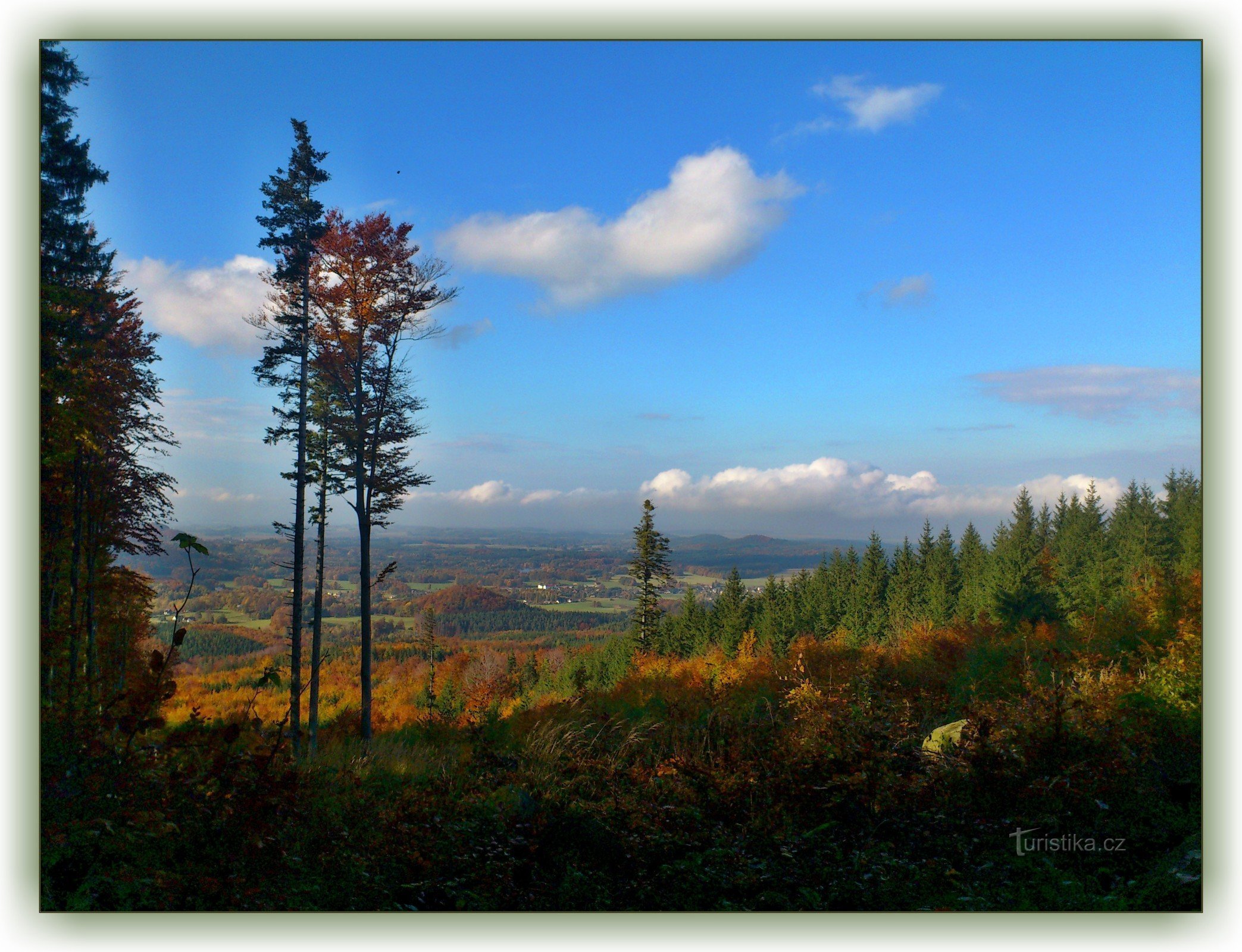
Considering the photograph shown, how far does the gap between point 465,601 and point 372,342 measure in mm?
3428

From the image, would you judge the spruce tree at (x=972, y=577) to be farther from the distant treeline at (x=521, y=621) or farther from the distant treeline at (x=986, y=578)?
the distant treeline at (x=521, y=621)

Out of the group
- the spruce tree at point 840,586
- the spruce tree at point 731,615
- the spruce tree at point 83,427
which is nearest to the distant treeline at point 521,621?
the spruce tree at point 731,615

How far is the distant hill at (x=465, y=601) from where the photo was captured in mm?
7512

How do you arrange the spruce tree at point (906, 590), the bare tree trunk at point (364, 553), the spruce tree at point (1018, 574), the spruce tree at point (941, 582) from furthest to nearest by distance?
the spruce tree at point (941, 582)
the spruce tree at point (906, 590)
the spruce tree at point (1018, 574)
the bare tree trunk at point (364, 553)

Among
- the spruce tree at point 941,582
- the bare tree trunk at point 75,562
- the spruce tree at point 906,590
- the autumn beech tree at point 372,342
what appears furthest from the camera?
the spruce tree at point 941,582

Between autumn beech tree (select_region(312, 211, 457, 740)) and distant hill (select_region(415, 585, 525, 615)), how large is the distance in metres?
1.07

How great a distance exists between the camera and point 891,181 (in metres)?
5.47

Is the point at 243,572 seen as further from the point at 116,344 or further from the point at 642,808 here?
the point at 642,808

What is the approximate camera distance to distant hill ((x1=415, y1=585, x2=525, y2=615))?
24.6 ft

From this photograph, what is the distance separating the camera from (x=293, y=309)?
Result: 20.5ft

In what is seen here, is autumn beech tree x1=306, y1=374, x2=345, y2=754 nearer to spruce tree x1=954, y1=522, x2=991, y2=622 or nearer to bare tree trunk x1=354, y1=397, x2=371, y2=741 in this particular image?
bare tree trunk x1=354, y1=397, x2=371, y2=741

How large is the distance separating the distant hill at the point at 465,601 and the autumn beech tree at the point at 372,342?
1.07 meters
